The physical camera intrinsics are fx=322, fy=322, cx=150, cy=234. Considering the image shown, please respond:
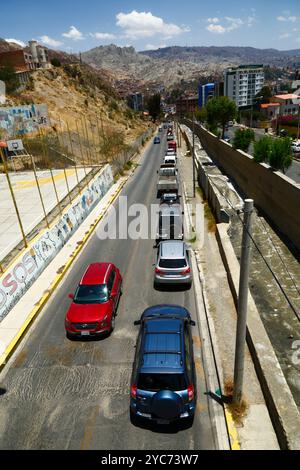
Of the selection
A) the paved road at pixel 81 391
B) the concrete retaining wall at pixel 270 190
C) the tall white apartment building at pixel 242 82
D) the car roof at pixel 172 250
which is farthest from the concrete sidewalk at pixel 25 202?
the tall white apartment building at pixel 242 82

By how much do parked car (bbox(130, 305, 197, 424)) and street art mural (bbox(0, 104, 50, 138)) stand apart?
160 ft

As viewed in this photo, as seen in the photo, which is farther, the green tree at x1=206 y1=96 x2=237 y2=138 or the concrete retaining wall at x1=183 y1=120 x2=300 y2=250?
the green tree at x1=206 y1=96 x2=237 y2=138

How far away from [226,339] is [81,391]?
17.6 ft

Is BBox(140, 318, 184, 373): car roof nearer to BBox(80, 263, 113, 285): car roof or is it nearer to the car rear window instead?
BBox(80, 263, 113, 285): car roof

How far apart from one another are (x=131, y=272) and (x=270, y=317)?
23.7 feet

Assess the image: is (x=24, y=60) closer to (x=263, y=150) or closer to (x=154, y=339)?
(x=263, y=150)

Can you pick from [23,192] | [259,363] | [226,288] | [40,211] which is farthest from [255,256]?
[23,192]

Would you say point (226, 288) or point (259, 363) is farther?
point (226, 288)

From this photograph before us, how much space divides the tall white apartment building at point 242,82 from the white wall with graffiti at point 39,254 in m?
173

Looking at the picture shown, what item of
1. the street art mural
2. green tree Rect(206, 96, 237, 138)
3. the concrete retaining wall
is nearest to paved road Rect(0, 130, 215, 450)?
the concrete retaining wall

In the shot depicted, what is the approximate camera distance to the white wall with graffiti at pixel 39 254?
46.4 feet

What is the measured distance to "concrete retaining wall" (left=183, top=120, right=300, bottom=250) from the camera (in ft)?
68.4

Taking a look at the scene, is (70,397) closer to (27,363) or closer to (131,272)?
(27,363)

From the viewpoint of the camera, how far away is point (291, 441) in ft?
24.5
